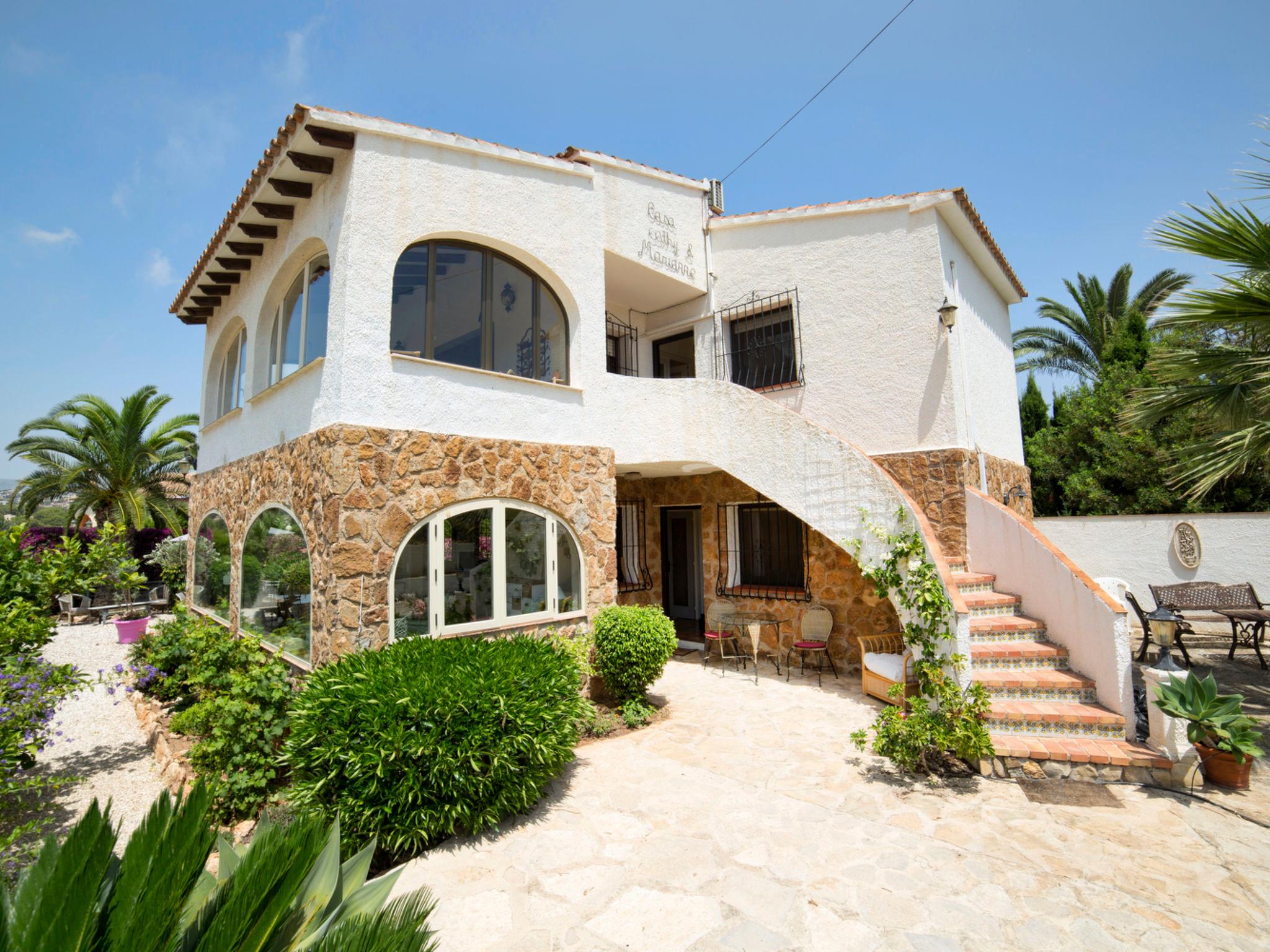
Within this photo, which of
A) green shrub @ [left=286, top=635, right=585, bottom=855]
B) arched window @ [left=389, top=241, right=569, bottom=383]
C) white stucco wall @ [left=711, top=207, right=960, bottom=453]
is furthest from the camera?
white stucco wall @ [left=711, top=207, right=960, bottom=453]

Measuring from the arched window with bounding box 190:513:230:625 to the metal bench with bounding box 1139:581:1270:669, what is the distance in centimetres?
1617

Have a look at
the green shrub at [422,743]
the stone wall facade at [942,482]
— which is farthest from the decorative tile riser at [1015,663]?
the green shrub at [422,743]

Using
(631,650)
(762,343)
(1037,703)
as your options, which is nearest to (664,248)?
(762,343)

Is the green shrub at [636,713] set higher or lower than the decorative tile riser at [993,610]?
lower

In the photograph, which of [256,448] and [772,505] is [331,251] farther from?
[772,505]

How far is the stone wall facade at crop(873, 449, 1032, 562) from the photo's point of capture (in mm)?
9172

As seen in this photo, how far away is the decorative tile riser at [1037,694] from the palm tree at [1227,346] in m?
2.57

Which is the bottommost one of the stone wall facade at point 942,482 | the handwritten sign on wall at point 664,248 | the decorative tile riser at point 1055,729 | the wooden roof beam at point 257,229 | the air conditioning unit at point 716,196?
the decorative tile riser at point 1055,729

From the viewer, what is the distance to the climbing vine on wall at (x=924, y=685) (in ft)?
19.9

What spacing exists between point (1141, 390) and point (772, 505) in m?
5.67

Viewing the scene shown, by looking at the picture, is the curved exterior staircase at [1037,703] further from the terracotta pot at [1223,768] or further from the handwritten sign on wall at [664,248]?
the handwritten sign on wall at [664,248]

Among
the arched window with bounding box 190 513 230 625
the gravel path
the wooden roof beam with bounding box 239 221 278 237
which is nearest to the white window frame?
the wooden roof beam with bounding box 239 221 278 237

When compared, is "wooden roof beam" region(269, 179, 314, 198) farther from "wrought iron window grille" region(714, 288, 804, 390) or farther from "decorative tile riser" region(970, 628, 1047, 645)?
"decorative tile riser" region(970, 628, 1047, 645)

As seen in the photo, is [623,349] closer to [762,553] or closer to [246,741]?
[762,553]
